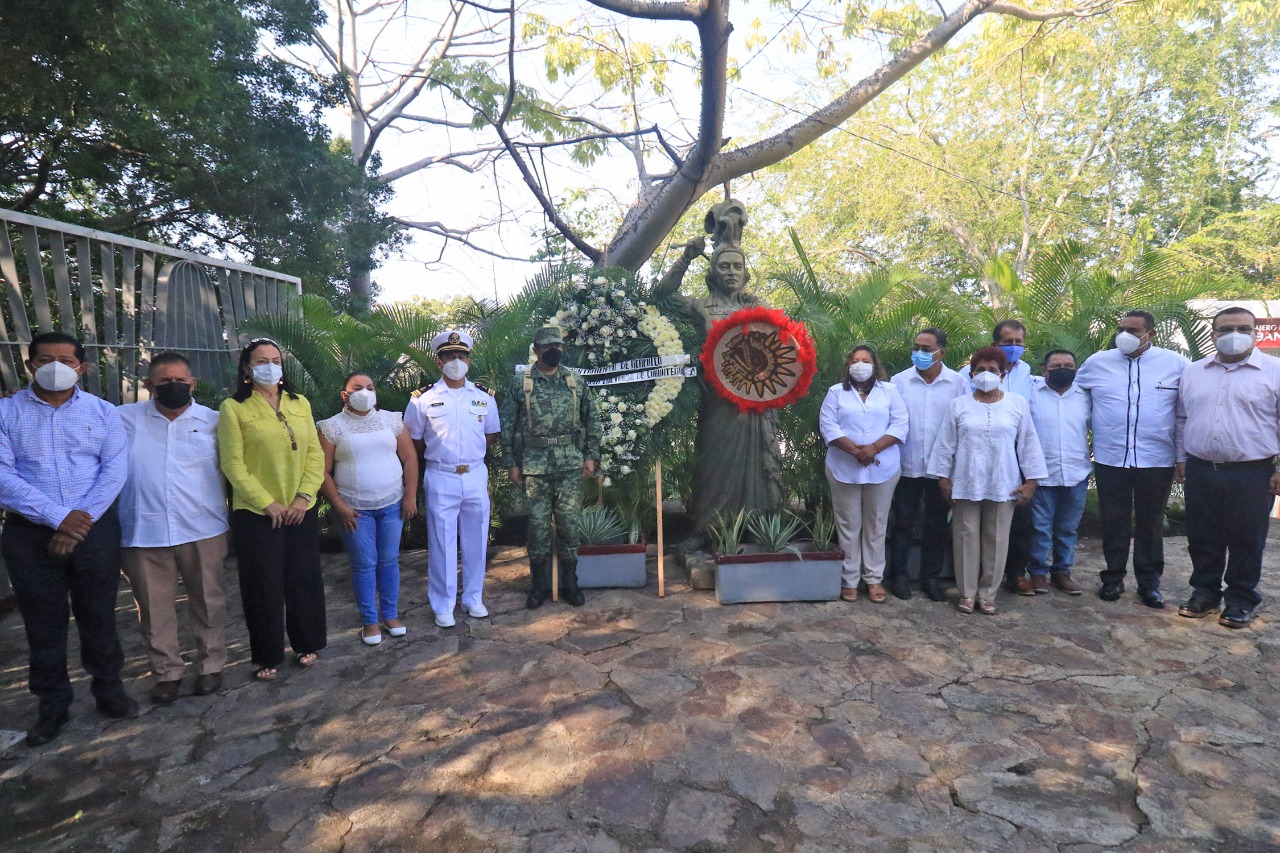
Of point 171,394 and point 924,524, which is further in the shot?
point 924,524

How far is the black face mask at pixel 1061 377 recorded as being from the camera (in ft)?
16.8

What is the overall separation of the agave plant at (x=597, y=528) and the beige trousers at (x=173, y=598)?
2420 millimetres

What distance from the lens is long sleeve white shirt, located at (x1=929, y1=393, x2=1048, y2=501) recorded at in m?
4.73

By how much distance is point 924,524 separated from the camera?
5.26 meters

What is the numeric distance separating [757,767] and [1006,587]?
319 centimetres

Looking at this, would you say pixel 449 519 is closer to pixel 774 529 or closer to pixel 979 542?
pixel 774 529

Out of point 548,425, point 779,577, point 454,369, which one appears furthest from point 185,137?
point 779,577

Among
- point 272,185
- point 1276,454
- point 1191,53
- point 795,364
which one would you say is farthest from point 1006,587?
point 1191,53

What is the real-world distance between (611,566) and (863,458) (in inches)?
75.9

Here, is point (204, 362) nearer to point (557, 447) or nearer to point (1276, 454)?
point (557, 447)

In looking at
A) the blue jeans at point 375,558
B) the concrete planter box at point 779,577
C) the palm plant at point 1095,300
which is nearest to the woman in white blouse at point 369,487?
the blue jeans at point 375,558

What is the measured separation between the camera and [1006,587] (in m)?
5.37

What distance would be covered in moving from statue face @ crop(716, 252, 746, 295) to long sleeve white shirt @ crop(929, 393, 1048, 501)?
185 cm

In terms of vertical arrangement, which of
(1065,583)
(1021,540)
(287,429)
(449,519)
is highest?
(287,429)
